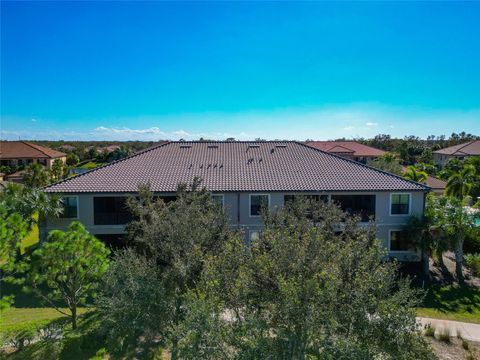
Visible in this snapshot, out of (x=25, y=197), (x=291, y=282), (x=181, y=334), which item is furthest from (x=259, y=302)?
(x=25, y=197)

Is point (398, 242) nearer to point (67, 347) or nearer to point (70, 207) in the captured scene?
point (67, 347)

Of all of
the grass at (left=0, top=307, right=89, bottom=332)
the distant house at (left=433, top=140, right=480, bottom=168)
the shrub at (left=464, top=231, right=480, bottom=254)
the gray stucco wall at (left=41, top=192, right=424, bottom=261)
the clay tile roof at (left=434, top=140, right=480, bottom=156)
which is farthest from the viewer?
the clay tile roof at (left=434, top=140, right=480, bottom=156)

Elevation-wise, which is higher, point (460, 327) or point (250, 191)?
point (250, 191)

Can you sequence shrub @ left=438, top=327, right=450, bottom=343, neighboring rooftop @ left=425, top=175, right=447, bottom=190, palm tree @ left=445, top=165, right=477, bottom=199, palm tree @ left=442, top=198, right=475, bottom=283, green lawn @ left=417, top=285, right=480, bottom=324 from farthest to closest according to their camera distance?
1. neighboring rooftop @ left=425, top=175, right=447, bottom=190
2. palm tree @ left=445, top=165, right=477, bottom=199
3. palm tree @ left=442, top=198, right=475, bottom=283
4. green lawn @ left=417, top=285, right=480, bottom=324
5. shrub @ left=438, top=327, right=450, bottom=343

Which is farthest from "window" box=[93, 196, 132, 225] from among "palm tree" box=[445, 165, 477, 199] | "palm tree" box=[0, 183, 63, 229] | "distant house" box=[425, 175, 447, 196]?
"distant house" box=[425, 175, 447, 196]

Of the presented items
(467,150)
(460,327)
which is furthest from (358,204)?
(467,150)

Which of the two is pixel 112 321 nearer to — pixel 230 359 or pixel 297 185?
pixel 230 359

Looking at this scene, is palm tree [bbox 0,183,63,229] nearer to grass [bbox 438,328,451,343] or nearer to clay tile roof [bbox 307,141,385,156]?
grass [bbox 438,328,451,343]
